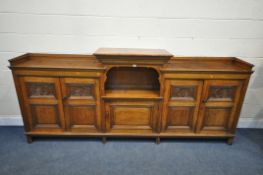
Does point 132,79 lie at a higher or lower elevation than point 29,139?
higher

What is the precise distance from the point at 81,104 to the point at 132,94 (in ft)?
1.85

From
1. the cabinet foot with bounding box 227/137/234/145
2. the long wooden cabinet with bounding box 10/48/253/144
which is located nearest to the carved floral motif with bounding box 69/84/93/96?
the long wooden cabinet with bounding box 10/48/253/144

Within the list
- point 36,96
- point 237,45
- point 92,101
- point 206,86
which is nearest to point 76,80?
point 92,101

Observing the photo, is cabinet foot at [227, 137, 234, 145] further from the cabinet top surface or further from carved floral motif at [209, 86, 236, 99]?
the cabinet top surface

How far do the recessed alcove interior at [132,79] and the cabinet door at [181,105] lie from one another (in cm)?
24

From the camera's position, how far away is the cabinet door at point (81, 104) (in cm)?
182

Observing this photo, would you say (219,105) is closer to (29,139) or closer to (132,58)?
(132,58)

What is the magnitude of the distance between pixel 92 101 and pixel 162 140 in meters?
0.98

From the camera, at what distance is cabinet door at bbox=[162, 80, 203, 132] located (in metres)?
1.84

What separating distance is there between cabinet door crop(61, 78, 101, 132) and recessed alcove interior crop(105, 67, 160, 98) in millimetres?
258

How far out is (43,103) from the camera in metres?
1.89

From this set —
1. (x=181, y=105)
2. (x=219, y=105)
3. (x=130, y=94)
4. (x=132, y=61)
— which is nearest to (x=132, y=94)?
(x=130, y=94)

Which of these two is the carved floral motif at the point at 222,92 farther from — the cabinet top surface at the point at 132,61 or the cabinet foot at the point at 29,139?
the cabinet foot at the point at 29,139

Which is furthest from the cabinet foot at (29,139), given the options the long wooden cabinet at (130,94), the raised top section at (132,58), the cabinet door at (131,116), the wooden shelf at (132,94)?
the raised top section at (132,58)
